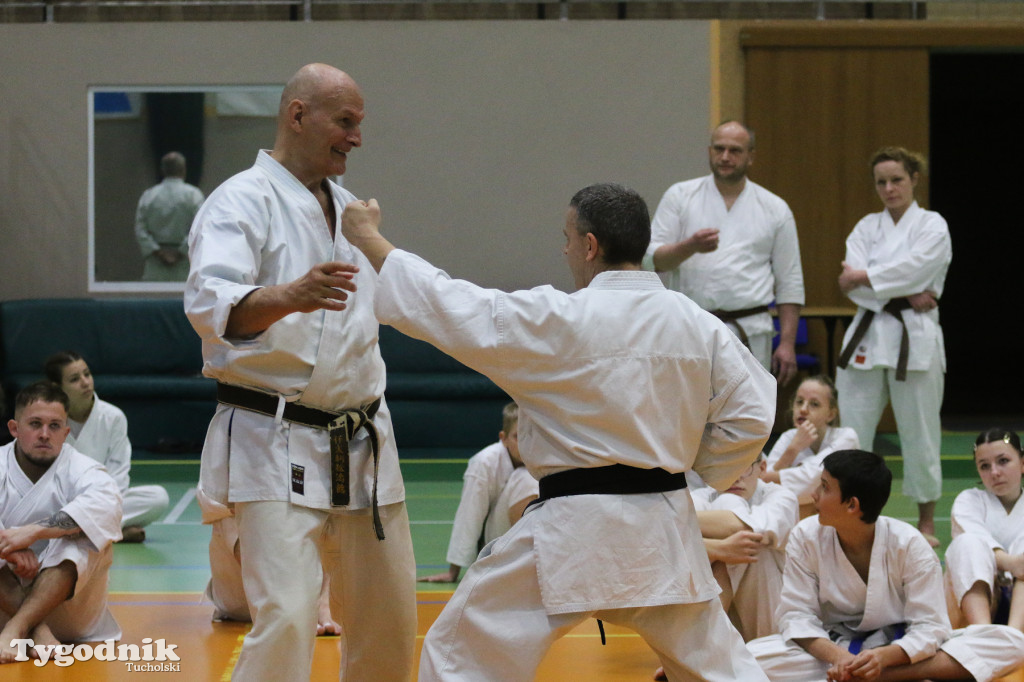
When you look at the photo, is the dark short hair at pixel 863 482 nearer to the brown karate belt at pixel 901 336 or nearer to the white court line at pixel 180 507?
the brown karate belt at pixel 901 336

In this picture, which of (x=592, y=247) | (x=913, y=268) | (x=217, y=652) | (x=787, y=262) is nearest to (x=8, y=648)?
(x=217, y=652)

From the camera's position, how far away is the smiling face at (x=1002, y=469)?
435 cm

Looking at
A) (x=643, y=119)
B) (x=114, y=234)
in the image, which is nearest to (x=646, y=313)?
(x=643, y=119)

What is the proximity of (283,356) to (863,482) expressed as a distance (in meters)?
1.89

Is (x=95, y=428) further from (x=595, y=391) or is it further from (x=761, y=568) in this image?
(x=595, y=391)

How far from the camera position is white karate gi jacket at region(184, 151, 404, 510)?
8.15 ft

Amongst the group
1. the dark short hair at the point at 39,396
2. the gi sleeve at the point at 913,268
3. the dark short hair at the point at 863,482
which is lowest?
the dark short hair at the point at 863,482

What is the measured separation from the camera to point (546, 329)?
7.55 ft

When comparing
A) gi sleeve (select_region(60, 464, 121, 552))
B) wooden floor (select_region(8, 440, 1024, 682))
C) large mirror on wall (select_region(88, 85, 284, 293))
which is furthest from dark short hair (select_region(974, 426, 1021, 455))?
large mirror on wall (select_region(88, 85, 284, 293))

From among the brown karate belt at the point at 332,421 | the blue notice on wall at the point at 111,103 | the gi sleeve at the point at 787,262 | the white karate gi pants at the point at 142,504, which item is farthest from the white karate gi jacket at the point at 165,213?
the brown karate belt at the point at 332,421

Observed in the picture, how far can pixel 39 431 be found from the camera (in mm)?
4094

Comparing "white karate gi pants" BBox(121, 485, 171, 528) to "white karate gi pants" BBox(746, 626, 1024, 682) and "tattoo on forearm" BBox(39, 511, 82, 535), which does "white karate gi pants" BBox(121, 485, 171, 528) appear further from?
"white karate gi pants" BBox(746, 626, 1024, 682)

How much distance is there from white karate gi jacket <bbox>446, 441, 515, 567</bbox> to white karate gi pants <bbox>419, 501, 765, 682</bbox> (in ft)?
7.91

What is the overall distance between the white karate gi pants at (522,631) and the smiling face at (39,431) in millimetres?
2299
